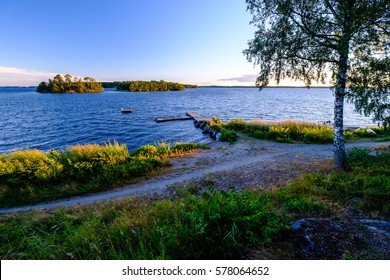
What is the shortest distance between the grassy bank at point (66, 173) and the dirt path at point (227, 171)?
70cm

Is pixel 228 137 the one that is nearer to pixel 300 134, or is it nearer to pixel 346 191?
pixel 300 134

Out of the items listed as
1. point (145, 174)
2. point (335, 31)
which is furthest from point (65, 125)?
point (335, 31)

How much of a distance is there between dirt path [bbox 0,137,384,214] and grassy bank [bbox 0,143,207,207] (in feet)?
2.31

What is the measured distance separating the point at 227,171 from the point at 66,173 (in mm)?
8288

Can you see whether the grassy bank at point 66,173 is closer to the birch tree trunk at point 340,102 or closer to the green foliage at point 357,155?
the birch tree trunk at point 340,102

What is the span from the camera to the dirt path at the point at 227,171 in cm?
805

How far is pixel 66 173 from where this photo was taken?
10117 mm

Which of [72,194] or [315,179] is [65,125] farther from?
[315,179]

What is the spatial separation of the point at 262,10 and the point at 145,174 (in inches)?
360

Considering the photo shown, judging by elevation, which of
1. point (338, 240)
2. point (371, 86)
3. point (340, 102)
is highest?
point (371, 86)

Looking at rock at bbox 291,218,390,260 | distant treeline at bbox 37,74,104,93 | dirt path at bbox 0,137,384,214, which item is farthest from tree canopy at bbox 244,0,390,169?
distant treeline at bbox 37,74,104,93

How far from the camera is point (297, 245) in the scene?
3162 millimetres

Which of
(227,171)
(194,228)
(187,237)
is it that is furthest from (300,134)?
(187,237)

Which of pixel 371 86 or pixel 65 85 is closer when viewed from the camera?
pixel 371 86
